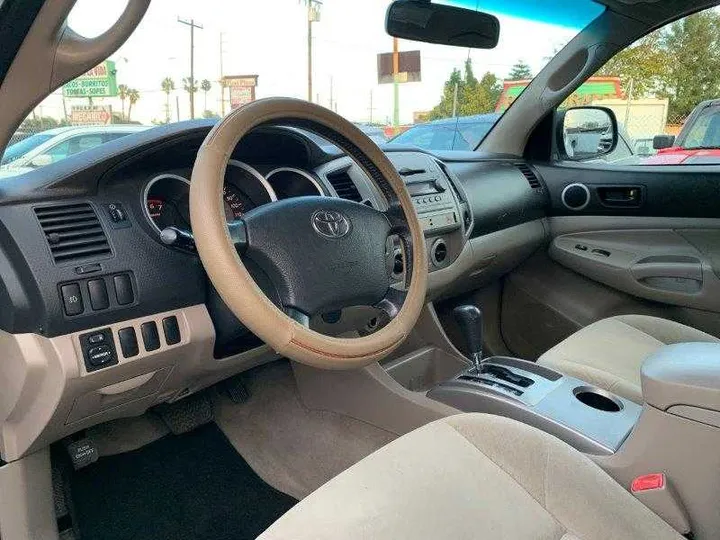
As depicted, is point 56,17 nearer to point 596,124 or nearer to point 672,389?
point 672,389

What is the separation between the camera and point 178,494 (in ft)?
6.17

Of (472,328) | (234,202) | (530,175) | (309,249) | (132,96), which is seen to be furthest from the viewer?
(530,175)

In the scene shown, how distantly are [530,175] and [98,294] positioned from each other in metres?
1.94

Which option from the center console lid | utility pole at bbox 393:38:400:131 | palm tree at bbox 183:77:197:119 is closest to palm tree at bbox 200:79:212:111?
palm tree at bbox 183:77:197:119

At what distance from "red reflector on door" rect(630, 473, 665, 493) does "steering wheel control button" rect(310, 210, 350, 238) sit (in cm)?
69

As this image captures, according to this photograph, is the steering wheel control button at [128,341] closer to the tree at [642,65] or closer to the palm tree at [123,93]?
the palm tree at [123,93]

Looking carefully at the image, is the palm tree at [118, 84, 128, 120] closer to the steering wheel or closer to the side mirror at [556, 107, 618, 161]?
the steering wheel

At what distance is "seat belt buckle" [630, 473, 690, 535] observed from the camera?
1.09 metres

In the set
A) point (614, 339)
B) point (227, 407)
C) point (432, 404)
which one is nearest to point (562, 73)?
point (614, 339)

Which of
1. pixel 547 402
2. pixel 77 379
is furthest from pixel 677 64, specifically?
pixel 77 379

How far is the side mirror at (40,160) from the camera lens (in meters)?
1.38

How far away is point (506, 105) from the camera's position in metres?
2.78

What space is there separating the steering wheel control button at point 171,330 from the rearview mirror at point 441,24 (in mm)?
1090

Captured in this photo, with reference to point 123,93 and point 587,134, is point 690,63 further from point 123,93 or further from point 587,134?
point 123,93
